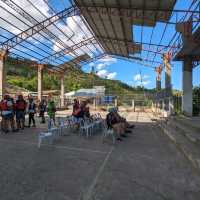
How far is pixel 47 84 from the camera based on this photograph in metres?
76.6

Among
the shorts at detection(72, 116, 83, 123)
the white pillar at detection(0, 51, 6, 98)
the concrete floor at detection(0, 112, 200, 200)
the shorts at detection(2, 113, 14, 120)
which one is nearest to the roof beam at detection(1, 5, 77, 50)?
the white pillar at detection(0, 51, 6, 98)

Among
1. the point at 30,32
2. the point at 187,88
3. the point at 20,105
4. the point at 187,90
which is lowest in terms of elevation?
the point at 20,105

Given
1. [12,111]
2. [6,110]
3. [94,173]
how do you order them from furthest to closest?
[12,111] < [6,110] < [94,173]

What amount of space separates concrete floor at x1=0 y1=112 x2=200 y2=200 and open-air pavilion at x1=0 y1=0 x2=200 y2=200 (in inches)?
0.6

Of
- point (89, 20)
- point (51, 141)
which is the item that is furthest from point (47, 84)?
point (51, 141)

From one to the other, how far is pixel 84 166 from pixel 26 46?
77.3 feet

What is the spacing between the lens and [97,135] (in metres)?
13.1

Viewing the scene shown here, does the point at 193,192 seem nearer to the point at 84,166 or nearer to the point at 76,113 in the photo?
the point at 84,166

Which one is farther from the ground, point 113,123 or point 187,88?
point 187,88

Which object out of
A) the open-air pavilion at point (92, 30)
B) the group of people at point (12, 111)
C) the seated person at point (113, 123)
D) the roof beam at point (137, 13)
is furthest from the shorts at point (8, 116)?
the roof beam at point (137, 13)

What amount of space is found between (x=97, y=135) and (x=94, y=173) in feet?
22.5

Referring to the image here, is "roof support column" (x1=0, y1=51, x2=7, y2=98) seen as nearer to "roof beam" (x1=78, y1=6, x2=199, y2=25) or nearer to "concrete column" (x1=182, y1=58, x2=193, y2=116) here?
"roof beam" (x1=78, y1=6, x2=199, y2=25)

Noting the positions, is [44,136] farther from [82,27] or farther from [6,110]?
[82,27]

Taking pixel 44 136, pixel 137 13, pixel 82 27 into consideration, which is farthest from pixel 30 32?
pixel 44 136
